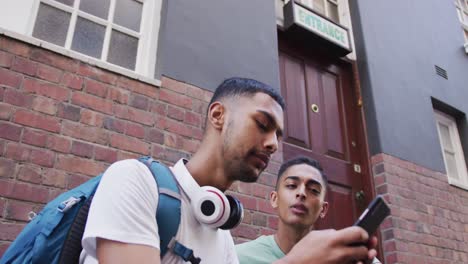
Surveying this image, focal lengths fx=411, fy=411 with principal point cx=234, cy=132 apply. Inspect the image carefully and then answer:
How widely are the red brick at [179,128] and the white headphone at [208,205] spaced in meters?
1.68

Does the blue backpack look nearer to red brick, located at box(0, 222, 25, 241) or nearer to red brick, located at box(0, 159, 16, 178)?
red brick, located at box(0, 222, 25, 241)

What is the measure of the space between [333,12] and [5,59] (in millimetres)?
4058

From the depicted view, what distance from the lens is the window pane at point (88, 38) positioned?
3.00m

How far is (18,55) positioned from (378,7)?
4521 millimetres

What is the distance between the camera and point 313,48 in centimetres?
478

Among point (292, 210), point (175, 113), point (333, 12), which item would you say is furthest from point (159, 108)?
point (333, 12)

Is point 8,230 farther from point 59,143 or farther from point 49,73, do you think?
point 49,73

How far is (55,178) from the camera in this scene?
2.43 meters

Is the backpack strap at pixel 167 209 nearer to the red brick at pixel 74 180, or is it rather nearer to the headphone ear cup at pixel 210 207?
the headphone ear cup at pixel 210 207

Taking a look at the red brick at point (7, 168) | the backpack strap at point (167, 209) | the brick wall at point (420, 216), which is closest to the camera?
the backpack strap at point (167, 209)

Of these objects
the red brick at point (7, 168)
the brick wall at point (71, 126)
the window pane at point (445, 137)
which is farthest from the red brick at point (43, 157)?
the window pane at point (445, 137)

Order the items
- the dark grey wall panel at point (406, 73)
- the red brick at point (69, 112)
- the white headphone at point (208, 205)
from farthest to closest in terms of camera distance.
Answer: the dark grey wall panel at point (406, 73) → the red brick at point (69, 112) → the white headphone at point (208, 205)

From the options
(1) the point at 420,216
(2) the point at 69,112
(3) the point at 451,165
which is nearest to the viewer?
(2) the point at 69,112

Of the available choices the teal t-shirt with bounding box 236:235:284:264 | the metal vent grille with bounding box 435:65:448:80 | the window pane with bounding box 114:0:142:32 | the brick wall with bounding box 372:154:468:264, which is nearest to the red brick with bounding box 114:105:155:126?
the window pane with bounding box 114:0:142:32
